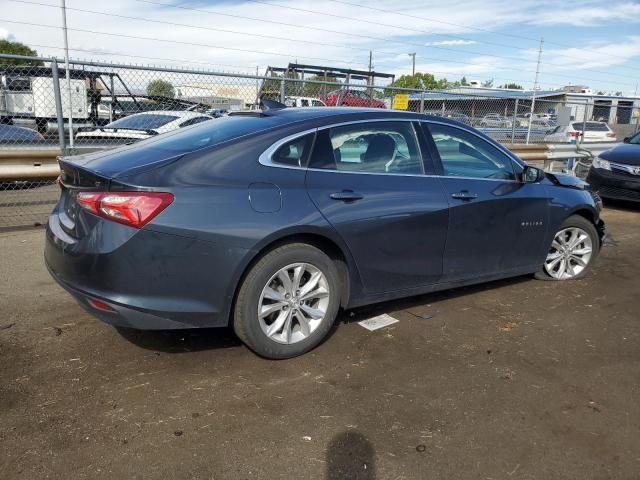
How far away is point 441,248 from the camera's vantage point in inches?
161

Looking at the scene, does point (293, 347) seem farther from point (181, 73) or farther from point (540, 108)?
point (540, 108)

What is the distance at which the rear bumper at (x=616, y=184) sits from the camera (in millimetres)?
8977

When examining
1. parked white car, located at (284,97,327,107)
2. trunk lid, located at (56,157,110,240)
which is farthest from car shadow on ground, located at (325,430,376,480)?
parked white car, located at (284,97,327,107)

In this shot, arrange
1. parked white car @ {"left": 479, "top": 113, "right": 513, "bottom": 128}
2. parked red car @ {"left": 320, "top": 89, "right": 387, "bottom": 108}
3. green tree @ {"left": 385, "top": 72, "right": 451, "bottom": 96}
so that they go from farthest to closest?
green tree @ {"left": 385, "top": 72, "right": 451, "bottom": 96} → parked white car @ {"left": 479, "top": 113, "right": 513, "bottom": 128} → parked red car @ {"left": 320, "top": 89, "right": 387, "bottom": 108}

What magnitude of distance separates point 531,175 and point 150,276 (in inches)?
129

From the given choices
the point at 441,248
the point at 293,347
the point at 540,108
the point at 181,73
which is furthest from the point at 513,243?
the point at 540,108

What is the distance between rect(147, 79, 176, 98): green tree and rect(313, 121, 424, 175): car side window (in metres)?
5.06

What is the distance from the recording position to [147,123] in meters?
9.35

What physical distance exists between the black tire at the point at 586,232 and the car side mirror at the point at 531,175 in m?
0.62

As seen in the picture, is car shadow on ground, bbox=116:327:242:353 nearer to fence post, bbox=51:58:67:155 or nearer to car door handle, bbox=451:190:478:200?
car door handle, bbox=451:190:478:200

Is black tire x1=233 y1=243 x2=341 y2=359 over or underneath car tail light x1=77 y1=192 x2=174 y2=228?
underneath

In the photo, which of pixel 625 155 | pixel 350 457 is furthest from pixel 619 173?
pixel 350 457

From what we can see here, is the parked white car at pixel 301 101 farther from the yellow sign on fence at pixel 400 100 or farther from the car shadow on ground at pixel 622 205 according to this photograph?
the car shadow on ground at pixel 622 205

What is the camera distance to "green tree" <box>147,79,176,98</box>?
8.11 metres
